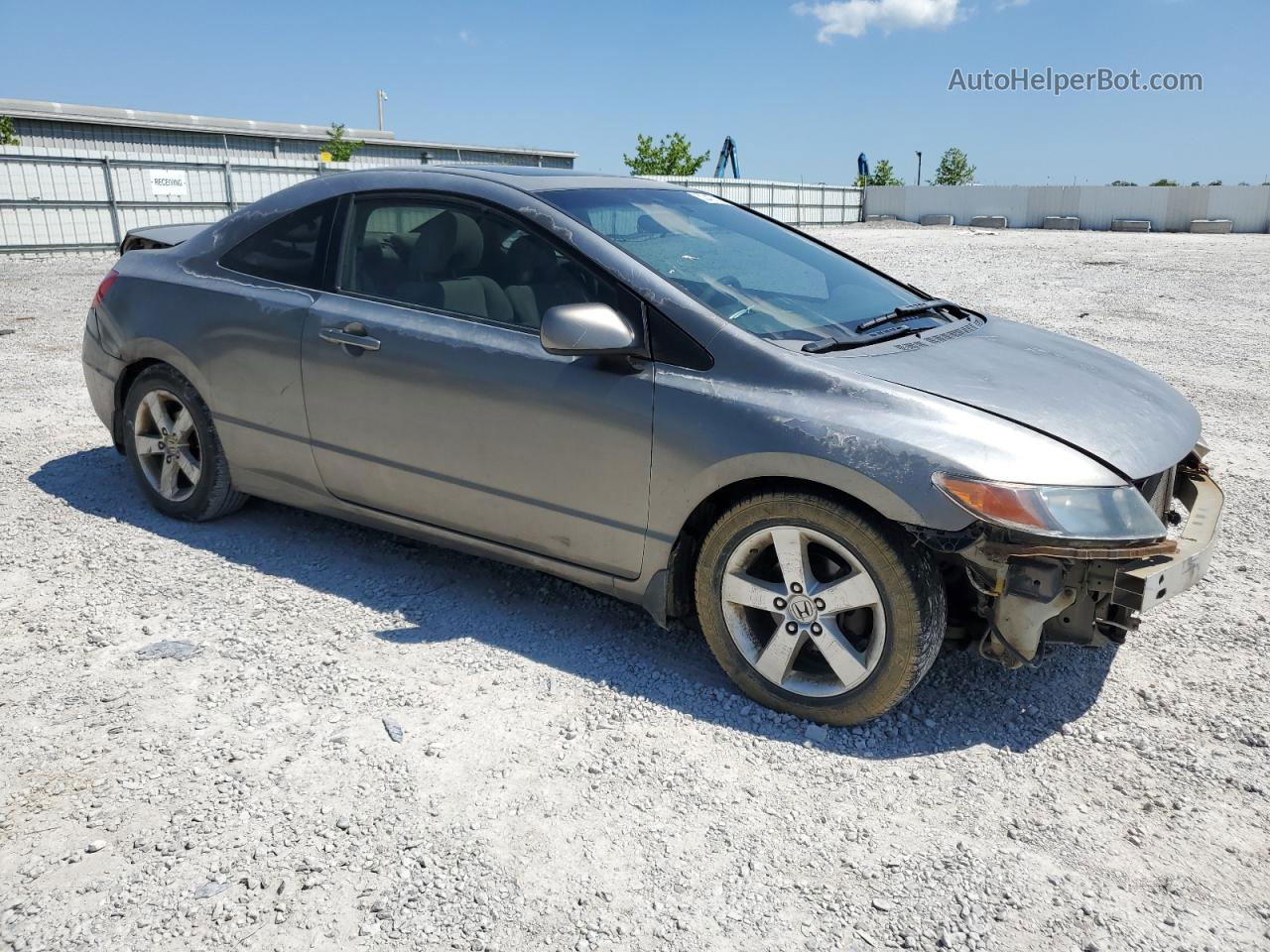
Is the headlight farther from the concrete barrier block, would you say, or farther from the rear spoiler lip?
the concrete barrier block

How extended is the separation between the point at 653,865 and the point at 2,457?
508cm

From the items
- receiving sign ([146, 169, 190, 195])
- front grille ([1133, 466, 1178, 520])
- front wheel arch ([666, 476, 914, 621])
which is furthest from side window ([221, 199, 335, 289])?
receiving sign ([146, 169, 190, 195])

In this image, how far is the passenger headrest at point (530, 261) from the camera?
3496 mm

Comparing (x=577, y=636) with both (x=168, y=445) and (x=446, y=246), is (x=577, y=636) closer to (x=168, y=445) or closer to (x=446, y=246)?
(x=446, y=246)

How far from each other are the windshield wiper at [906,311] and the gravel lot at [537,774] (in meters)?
1.27

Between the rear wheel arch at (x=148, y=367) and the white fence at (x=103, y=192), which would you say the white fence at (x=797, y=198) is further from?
the rear wheel arch at (x=148, y=367)

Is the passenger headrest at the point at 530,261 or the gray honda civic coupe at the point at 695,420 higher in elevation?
the passenger headrest at the point at 530,261

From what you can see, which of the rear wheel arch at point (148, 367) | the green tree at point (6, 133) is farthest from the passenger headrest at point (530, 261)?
the green tree at point (6, 133)

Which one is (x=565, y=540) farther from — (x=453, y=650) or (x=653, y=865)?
(x=653, y=865)

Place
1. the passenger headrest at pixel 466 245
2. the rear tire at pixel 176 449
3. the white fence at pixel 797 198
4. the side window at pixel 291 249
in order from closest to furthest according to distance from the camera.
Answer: the passenger headrest at pixel 466 245 → the side window at pixel 291 249 → the rear tire at pixel 176 449 → the white fence at pixel 797 198

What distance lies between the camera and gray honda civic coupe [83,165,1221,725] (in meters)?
2.85

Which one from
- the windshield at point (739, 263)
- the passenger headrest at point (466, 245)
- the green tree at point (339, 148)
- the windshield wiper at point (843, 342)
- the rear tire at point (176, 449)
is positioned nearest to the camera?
the windshield wiper at point (843, 342)

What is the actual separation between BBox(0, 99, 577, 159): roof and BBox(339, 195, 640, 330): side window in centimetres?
3582

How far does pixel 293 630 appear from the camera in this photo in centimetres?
371
